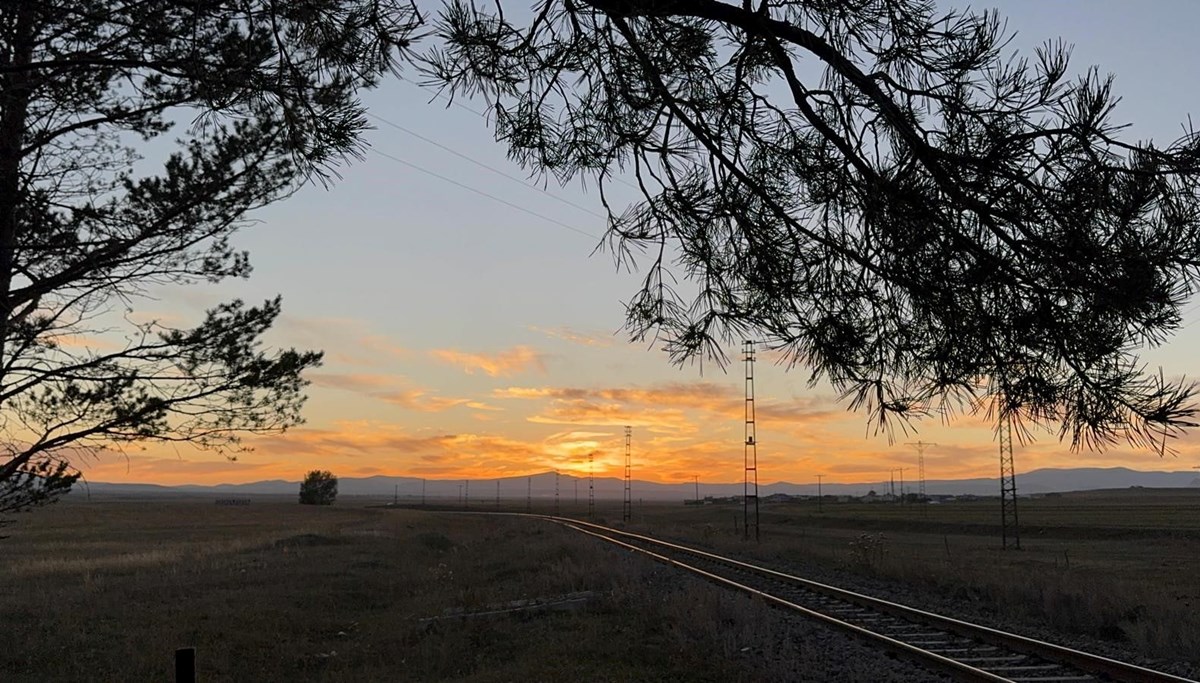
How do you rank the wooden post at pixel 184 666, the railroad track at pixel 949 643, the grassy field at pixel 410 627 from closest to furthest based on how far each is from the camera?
the wooden post at pixel 184 666 → the railroad track at pixel 949 643 → the grassy field at pixel 410 627

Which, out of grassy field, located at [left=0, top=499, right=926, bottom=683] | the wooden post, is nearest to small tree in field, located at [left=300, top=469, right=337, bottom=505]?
grassy field, located at [left=0, top=499, right=926, bottom=683]

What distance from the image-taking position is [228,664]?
1163 centimetres

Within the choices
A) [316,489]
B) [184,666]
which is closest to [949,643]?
[184,666]

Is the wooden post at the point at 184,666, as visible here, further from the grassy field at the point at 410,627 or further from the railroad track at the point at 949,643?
the railroad track at the point at 949,643

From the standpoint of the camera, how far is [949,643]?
410 inches

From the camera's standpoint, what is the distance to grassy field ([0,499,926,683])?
30.8ft

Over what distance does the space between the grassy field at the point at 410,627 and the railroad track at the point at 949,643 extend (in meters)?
0.73

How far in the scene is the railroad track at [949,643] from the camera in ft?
A: 27.9

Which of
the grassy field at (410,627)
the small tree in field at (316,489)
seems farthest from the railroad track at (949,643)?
the small tree in field at (316,489)

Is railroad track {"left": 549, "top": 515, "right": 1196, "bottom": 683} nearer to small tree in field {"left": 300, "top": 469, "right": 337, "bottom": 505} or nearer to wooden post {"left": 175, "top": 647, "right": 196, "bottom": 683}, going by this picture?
wooden post {"left": 175, "top": 647, "right": 196, "bottom": 683}

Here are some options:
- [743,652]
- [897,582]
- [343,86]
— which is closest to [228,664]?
[743,652]

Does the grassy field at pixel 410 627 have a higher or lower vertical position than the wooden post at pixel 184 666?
lower

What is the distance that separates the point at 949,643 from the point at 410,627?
833 cm

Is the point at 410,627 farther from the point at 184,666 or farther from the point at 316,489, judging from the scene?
the point at 316,489
